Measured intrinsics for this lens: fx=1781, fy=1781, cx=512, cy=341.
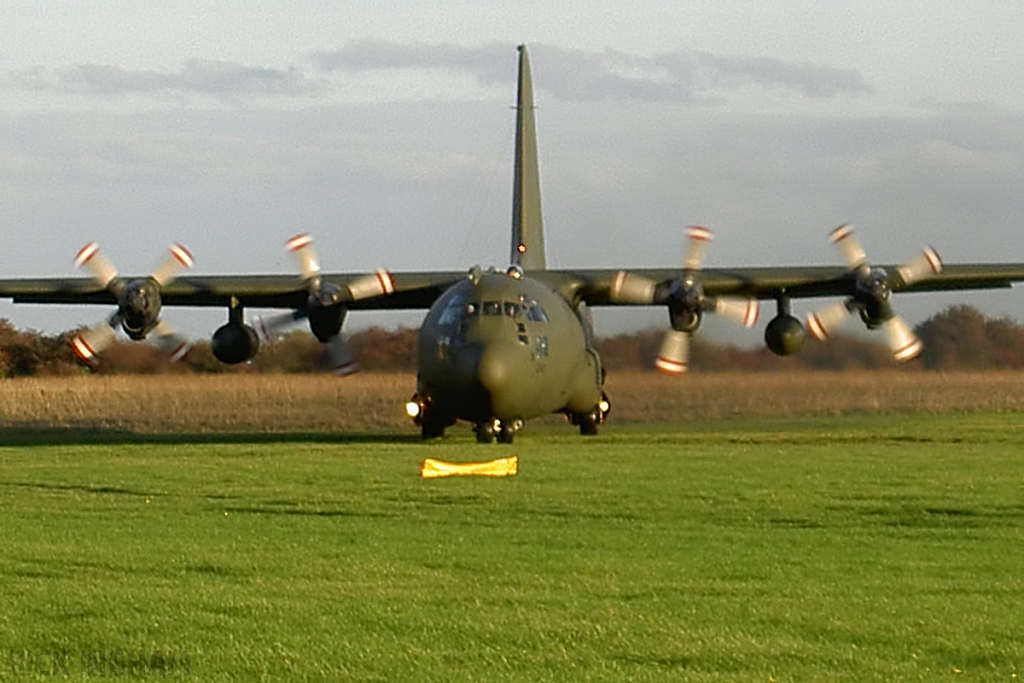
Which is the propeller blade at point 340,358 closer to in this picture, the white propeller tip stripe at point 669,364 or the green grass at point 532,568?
the white propeller tip stripe at point 669,364

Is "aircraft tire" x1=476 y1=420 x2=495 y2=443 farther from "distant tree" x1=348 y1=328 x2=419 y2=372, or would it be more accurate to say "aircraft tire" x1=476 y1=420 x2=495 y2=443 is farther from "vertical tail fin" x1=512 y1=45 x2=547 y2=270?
"distant tree" x1=348 y1=328 x2=419 y2=372

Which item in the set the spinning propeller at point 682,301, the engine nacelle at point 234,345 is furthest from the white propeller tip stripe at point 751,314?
the engine nacelle at point 234,345

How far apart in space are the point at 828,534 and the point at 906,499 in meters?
3.22

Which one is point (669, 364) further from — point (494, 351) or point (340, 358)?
point (494, 351)

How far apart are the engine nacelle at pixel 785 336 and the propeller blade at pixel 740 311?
0.39m

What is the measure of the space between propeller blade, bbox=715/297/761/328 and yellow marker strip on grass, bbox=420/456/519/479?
12.6m

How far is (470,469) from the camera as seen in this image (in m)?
22.9

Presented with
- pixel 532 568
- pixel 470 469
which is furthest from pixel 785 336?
pixel 532 568

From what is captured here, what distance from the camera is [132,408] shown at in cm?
4625

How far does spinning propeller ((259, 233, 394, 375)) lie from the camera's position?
34.4 meters

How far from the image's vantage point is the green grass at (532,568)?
996 centimetres

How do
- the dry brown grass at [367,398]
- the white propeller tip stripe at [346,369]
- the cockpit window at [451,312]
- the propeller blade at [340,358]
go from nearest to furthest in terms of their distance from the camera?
the cockpit window at [451,312] < the propeller blade at [340,358] < the white propeller tip stripe at [346,369] < the dry brown grass at [367,398]

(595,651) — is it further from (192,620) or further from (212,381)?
(212,381)

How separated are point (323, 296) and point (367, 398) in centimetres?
1014
